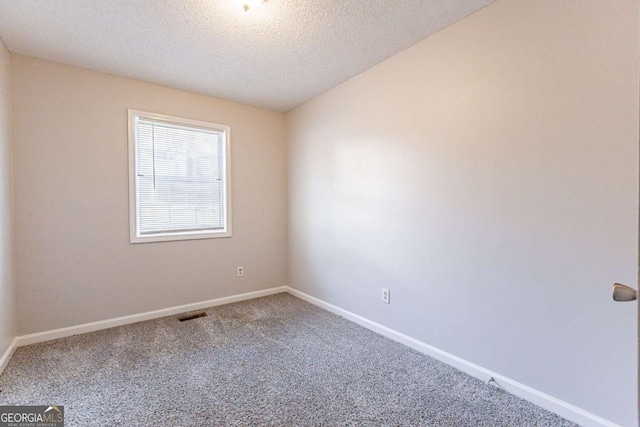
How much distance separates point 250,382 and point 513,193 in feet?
6.82

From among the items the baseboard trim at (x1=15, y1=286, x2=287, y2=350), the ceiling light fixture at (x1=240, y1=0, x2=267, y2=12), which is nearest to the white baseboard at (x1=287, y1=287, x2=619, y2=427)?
the baseboard trim at (x1=15, y1=286, x2=287, y2=350)

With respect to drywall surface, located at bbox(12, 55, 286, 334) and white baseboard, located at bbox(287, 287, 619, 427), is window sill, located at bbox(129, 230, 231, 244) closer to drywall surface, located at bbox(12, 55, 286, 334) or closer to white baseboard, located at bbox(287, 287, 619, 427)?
drywall surface, located at bbox(12, 55, 286, 334)

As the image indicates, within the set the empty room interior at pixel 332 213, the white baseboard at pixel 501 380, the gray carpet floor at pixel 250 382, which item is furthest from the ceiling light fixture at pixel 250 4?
the white baseboard at pixel 501 380

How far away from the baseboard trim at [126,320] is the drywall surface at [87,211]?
1.9 inches

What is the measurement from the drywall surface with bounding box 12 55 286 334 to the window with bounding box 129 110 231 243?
0.09 metres

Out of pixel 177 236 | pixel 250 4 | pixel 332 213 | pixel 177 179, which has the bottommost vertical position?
pixel 177 236

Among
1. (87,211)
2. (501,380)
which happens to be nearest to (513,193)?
(501,380)

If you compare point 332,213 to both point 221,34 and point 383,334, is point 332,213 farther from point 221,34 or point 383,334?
point 221,34

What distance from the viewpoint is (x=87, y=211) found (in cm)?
273

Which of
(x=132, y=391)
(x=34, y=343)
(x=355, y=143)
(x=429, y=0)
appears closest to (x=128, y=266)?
(x=34, y=343)

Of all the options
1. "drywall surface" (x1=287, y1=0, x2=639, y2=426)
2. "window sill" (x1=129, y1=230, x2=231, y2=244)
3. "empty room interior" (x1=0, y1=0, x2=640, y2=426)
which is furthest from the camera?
"window sill" (x1=129, y1=230, x2=231, y2=244)

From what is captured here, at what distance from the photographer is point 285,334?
2723mm

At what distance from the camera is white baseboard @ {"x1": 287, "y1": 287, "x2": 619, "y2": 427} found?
5.19ft

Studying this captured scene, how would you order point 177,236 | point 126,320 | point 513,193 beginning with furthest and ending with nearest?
point 177,236 → point 126,320 → point 513,193
